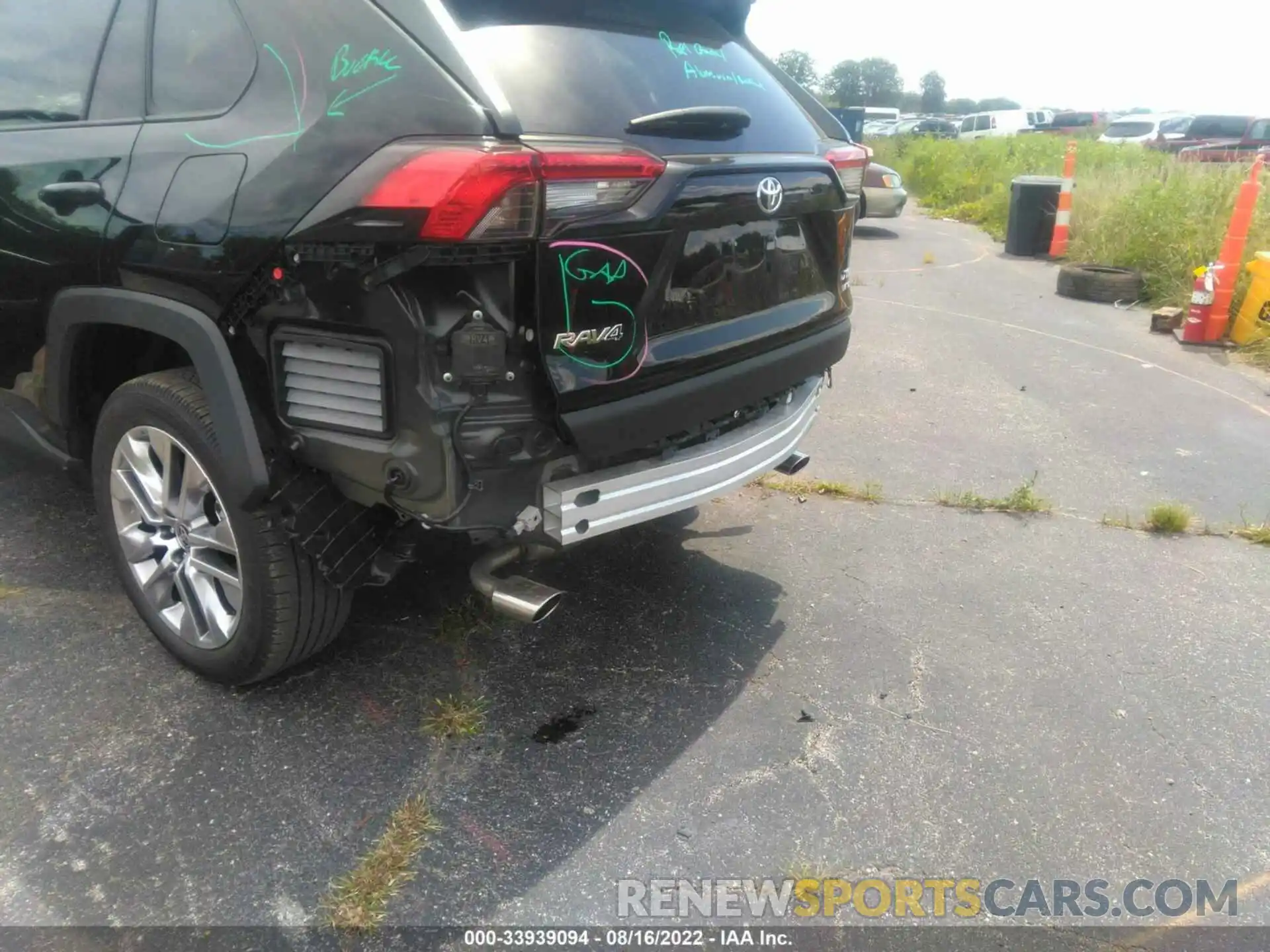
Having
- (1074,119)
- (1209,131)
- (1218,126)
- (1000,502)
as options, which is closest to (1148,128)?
(1218,126)

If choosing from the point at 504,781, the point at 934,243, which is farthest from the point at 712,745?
the point at 934,243

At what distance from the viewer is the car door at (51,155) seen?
8.87 ft

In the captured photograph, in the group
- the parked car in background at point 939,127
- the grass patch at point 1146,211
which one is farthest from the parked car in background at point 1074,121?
the grass patch at point 1146,211

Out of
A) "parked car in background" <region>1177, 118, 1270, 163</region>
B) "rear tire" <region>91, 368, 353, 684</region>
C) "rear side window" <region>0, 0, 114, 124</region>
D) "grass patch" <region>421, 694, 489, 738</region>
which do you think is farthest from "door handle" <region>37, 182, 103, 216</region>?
"parked car in background" <region>1177, 118, 1270, 163</region>

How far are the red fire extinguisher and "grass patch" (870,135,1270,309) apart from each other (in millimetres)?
317

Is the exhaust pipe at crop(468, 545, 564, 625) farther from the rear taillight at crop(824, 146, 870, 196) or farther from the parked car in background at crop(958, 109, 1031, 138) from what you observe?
the parked car in background at crop(958, 109, 1031, 138)

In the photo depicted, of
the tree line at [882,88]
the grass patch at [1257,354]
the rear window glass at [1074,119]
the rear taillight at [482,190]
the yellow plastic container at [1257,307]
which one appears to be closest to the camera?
the rear taillight at [482,190]

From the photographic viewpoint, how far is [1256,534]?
13.5ft

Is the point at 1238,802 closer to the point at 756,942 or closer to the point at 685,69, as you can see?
the point at 756,942

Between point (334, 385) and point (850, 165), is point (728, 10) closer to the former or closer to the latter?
point (850, 165)

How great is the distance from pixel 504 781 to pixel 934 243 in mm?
12341

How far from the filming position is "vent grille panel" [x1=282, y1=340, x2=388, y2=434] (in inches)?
85.4

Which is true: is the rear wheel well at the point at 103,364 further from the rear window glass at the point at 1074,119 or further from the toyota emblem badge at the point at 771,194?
the rear window glass at the point at 1074,119

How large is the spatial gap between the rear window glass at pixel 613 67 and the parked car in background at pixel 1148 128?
28102 mm
